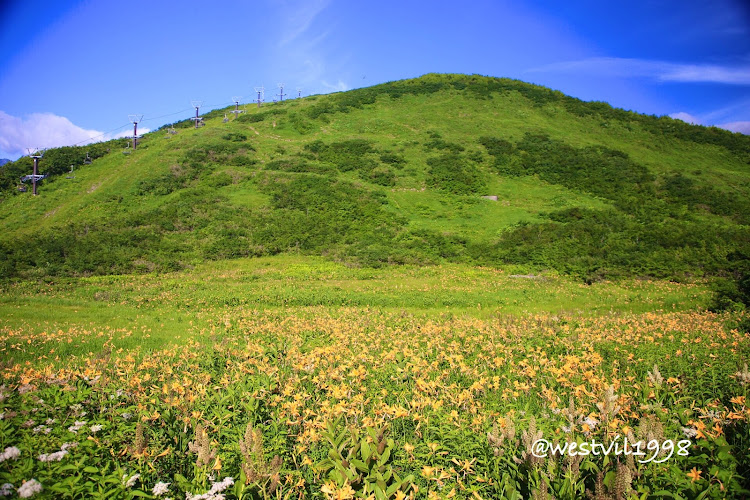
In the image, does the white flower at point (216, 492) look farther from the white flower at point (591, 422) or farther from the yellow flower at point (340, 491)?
the white flower at point (591, 422)

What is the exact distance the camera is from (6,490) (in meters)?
2.36

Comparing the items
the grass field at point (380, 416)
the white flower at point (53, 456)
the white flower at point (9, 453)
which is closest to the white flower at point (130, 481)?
the grass field at point (380, 416)

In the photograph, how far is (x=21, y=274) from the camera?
20.4m

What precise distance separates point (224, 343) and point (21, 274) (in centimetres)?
2032

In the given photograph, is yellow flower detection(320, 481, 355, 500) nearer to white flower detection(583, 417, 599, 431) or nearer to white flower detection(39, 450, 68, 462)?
white flower detection(39, 450, 68, 462)

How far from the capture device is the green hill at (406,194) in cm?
2458

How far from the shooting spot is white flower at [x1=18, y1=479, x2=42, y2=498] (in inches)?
91.0

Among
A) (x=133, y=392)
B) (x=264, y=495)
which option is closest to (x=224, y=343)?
(x=133, y=392)

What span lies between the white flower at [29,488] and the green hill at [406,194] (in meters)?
22.7

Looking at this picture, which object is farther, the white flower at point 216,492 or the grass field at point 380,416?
the grass field at point 380,416

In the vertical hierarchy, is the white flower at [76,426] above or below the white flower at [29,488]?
below

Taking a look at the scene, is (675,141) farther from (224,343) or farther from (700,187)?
(224,343)

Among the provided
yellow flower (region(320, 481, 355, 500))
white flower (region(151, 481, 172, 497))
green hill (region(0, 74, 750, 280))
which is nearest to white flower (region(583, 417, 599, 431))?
yellow flower (region(320, 481, 355, 500))

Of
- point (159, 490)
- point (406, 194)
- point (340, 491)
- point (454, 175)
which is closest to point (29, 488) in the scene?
point (159, 490)
